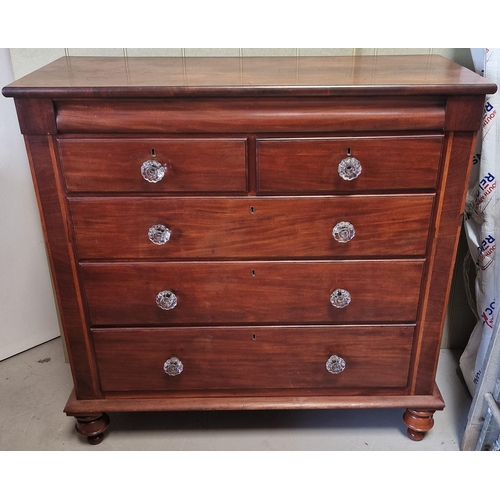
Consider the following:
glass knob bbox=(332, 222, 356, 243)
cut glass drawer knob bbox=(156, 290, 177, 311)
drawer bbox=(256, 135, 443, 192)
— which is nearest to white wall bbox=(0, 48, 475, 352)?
drawer bbox=(256, 135, 443, 192)

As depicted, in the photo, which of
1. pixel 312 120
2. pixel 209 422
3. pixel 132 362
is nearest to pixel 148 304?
pixel 132 362

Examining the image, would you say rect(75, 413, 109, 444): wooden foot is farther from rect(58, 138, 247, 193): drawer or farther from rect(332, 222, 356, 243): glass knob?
rect(332, 222, 356, 243): glass knob

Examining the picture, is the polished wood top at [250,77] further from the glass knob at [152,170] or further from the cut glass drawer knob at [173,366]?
the cut glass drawer knob at [173,366]

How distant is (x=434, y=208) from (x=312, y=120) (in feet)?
1.22

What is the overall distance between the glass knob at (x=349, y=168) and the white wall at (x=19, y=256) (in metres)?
1.09

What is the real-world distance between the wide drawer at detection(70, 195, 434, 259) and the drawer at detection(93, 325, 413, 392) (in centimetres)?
23

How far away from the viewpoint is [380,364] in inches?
58.0

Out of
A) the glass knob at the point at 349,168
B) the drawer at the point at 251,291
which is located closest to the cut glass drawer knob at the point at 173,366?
the drawer at the point at 251,291

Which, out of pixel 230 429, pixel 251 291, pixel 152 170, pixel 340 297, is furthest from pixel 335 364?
pixel 152 170

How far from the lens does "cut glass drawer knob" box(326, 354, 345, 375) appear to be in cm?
145

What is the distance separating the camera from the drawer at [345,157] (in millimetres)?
1214

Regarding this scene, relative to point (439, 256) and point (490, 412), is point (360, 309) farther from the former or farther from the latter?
point (490, 412)

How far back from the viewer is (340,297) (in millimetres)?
1370

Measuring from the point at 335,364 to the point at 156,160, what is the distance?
0.71m
